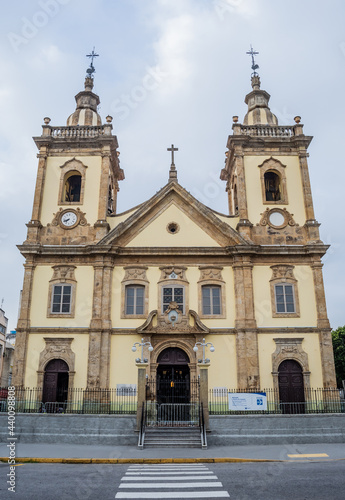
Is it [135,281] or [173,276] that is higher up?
[173,276]

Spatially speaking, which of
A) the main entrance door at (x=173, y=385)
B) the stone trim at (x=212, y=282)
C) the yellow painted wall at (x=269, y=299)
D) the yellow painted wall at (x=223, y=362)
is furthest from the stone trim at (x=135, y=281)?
the yellow painted wall at (x=269, y=299)

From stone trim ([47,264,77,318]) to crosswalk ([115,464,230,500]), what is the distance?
1222 centimetres

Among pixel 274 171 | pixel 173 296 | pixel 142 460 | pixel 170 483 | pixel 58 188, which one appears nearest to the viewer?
pixel 170 483

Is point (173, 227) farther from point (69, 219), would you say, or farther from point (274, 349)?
point (274, 349)

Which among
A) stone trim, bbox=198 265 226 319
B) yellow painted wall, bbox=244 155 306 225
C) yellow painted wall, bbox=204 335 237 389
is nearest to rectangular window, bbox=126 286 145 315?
stone trim, bbox=198 265 226 319

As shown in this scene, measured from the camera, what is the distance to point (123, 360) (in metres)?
22.6

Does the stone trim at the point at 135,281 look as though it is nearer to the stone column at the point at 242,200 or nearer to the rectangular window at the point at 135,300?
the rectangular window at the point at 135,300

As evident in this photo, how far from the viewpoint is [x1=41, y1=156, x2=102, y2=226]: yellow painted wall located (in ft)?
85.8

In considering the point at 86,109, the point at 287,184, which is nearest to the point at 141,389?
the point at 287,184

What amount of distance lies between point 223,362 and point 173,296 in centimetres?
451

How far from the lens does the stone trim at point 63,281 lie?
2356cm

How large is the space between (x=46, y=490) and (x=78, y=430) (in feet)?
26.3

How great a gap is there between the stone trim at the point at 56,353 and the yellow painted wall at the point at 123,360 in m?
2.19

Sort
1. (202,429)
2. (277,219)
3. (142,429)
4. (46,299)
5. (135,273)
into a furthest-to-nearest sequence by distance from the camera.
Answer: (277,219)
(135,273)
(46,299)
(202,429)
(142,429)
